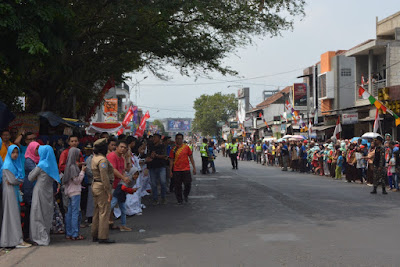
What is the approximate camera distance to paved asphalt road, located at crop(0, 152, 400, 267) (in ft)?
23.8

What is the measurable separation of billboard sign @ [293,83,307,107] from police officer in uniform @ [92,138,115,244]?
43394mm

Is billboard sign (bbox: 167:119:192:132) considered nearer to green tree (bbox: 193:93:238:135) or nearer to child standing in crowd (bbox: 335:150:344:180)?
green tree (bbox: 193:93:238:135)

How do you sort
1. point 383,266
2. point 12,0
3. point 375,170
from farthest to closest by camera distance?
point 375,170 → point 12,0 → point 383,266

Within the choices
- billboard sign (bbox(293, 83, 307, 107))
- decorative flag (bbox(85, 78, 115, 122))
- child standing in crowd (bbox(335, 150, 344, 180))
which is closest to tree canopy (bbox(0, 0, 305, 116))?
decorative flag (bbox(85, 78, 115, 122))

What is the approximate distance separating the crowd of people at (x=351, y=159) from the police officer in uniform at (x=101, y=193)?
10.3m

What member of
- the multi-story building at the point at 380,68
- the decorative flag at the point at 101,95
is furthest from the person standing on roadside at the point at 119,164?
the multi-story building at the point at 380,68

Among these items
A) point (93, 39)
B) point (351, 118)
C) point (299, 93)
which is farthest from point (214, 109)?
point (93, 39)

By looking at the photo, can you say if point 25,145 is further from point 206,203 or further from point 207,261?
point 206,203

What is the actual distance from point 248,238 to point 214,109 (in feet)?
347

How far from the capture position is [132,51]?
737 inches

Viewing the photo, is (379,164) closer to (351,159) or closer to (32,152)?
(351,159)

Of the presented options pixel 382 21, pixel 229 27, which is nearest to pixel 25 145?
pixel 229 27

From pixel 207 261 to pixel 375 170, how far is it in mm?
10738

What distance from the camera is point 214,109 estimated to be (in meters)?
114
